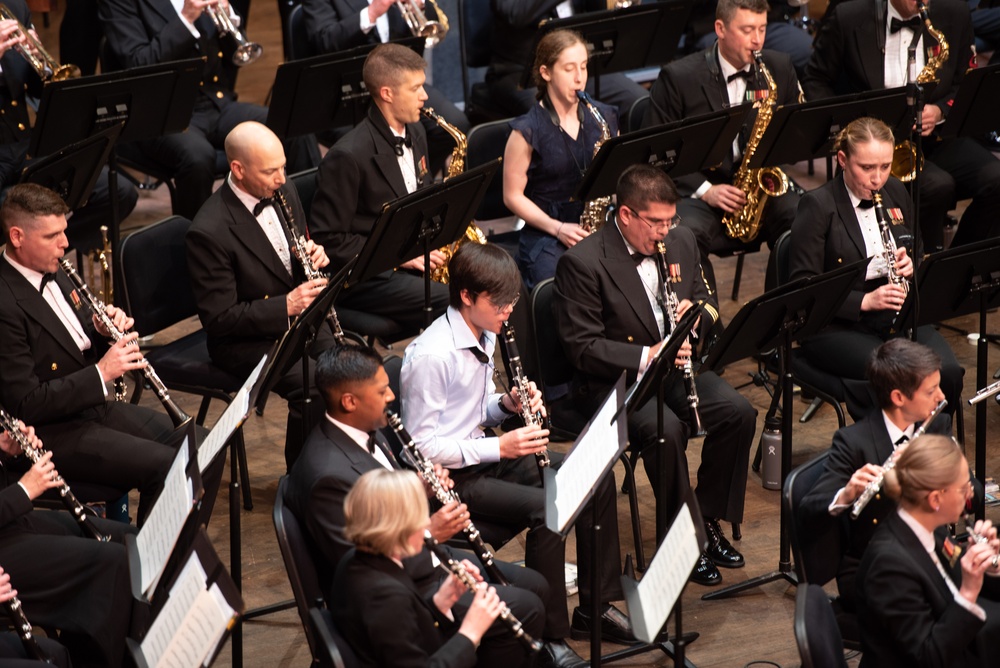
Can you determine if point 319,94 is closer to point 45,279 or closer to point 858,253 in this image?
point 45,279

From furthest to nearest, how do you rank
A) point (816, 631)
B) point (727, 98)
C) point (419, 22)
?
point (419, 22) < point (727, 98) < point (816, 631)

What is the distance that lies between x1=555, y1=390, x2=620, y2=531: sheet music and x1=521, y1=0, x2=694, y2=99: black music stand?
3339mm

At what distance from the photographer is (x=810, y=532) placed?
398 cm

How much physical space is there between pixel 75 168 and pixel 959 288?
11.2 ft

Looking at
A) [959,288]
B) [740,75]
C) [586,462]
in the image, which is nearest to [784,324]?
[959,288]

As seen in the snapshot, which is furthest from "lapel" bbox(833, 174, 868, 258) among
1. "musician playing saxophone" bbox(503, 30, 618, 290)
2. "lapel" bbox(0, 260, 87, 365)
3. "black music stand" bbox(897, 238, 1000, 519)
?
"lapel" bbox(0, 260, 87, 365)

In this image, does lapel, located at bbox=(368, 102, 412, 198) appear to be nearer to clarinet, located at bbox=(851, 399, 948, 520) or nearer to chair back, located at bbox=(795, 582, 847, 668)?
clarinet, located at bbox=(851, 399, 948, 520)

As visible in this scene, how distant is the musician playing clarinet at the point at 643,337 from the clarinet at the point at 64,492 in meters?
1.76

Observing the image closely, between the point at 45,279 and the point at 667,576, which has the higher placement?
the point at 45,279

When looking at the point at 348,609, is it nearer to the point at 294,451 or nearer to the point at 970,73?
the point at 294,451

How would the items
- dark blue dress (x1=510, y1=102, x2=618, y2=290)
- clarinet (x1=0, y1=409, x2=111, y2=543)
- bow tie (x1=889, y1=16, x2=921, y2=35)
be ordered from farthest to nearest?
1. bow tie (x1=889, y1=16, x2=921, y2=35)
2. dark blue dress (x1=510, y1=102, x2=618, y2=290)
3. clarinet (x1=0, y1=409, x2=111, y2=543)

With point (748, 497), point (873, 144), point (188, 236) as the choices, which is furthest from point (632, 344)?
point (188, 236)

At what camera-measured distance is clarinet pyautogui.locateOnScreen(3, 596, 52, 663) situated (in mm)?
3711

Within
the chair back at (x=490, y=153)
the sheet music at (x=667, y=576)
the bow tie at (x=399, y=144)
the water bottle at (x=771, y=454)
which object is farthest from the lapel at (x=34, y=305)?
the water bottle at (x=771, y=454)
